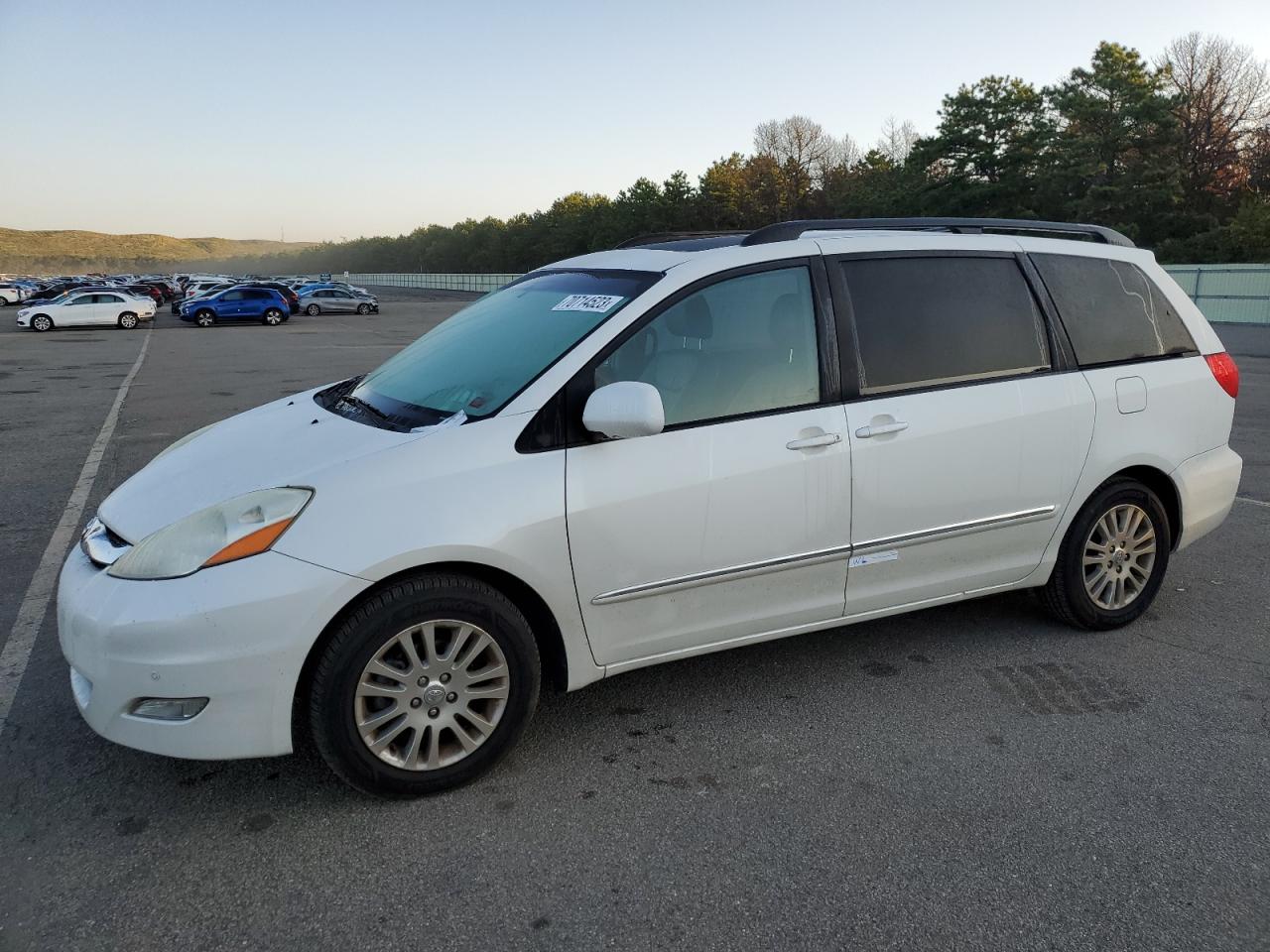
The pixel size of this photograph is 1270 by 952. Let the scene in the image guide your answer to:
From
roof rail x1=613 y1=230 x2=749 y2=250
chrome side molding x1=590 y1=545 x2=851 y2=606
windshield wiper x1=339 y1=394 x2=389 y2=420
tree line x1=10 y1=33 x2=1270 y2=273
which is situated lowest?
chrome side molding x1=590 y1=545 x2=851 y2=606

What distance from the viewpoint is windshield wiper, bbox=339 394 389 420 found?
3.46 meters

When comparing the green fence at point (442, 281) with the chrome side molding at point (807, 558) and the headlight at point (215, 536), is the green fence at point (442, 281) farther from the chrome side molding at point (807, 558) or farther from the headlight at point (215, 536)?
the headlight at point (215, 536)

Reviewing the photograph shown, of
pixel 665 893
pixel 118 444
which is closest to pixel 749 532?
pixel 665 893

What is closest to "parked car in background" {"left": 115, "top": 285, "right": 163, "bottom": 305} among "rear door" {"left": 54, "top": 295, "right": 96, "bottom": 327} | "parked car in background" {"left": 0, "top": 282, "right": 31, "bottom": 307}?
"parked car in background" {"left": 0, "top": 282, "right": 31, "bottom": 307}

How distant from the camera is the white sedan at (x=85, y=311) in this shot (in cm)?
3244

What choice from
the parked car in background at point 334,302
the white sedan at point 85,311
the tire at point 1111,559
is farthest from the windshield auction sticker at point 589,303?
the parked car in background at point 334,302

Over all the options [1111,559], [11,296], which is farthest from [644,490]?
[11,296]

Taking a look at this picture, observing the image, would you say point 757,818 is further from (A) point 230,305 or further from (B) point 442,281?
(B) point 442,281

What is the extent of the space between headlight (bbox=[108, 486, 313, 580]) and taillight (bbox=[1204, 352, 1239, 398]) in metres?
4.03

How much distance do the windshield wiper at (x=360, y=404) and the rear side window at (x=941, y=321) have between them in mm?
1750

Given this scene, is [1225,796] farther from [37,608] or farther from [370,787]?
[37,608]

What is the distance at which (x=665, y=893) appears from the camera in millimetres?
2533

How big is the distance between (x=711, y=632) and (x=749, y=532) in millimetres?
381

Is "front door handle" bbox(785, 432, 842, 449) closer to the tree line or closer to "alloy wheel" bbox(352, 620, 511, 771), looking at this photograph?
"alloy wheel" bbox(352, 620, 511, 771)
